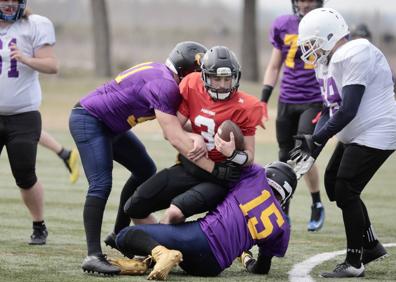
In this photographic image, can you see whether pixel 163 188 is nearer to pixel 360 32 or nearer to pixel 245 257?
pixel 245 257

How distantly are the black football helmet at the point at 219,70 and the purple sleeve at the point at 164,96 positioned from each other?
0.22 m

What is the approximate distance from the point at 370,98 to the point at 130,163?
72.1 inches

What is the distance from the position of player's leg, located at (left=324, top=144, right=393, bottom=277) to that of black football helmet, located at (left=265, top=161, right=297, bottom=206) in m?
0.32

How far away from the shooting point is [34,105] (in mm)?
8156

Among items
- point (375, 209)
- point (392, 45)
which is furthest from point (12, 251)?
point (392, 45)

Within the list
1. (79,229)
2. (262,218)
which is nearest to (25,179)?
(79,229)

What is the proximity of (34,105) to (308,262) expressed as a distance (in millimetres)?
2438

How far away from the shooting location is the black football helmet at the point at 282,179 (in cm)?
711

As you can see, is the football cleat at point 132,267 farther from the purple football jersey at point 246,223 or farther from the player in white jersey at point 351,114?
the player in white jersey at point 351,114

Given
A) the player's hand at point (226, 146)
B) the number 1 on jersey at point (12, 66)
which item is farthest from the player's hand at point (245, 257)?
the number 1 on jersey at point (12, 66)

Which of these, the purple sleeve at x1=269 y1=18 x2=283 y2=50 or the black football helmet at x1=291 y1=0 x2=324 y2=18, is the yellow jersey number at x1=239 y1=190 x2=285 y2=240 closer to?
the black football helmet at x1=291 y1=0 x2=324 y2=18

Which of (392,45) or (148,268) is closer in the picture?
(148,268)

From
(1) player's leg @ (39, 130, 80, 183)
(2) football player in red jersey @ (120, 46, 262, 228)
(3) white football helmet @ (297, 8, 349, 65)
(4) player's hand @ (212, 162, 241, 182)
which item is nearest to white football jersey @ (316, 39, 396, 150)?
(3) white football helmet @ (297, 8, 349, 65)

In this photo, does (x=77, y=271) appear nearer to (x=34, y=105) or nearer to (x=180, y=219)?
(x=180, y=219)
